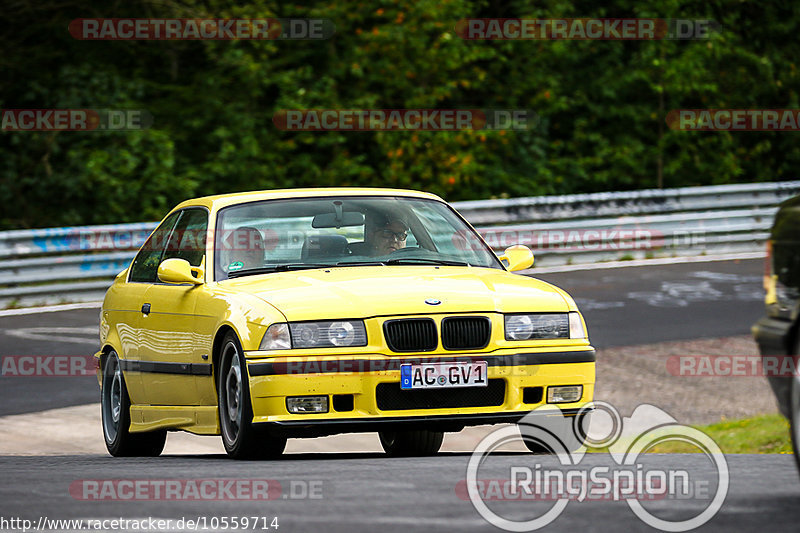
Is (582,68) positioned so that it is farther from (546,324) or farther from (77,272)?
(546,324)

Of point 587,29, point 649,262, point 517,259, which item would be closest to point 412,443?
point 517,259

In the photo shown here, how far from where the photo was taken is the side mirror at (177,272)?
8609 millimetres

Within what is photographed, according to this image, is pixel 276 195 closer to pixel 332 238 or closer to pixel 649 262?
pixel 332 238

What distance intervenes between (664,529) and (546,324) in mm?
2934

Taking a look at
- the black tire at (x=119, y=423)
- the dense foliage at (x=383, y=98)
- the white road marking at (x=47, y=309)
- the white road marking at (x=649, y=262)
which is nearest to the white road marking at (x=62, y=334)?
the white road marking at (x=47, y=309)

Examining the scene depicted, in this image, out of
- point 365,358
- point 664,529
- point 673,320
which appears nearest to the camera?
point 664,529

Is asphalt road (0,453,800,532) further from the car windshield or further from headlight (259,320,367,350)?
the car windshield

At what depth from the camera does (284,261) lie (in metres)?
8.75

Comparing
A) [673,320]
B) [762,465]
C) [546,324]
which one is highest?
[546,324]

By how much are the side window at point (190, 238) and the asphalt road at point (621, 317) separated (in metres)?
3.80

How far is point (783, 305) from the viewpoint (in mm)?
6355

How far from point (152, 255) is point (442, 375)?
288 centimetres

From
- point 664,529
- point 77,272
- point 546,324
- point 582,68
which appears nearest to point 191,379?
point 546,324

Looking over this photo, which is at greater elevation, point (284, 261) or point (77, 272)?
point (284, 261)
